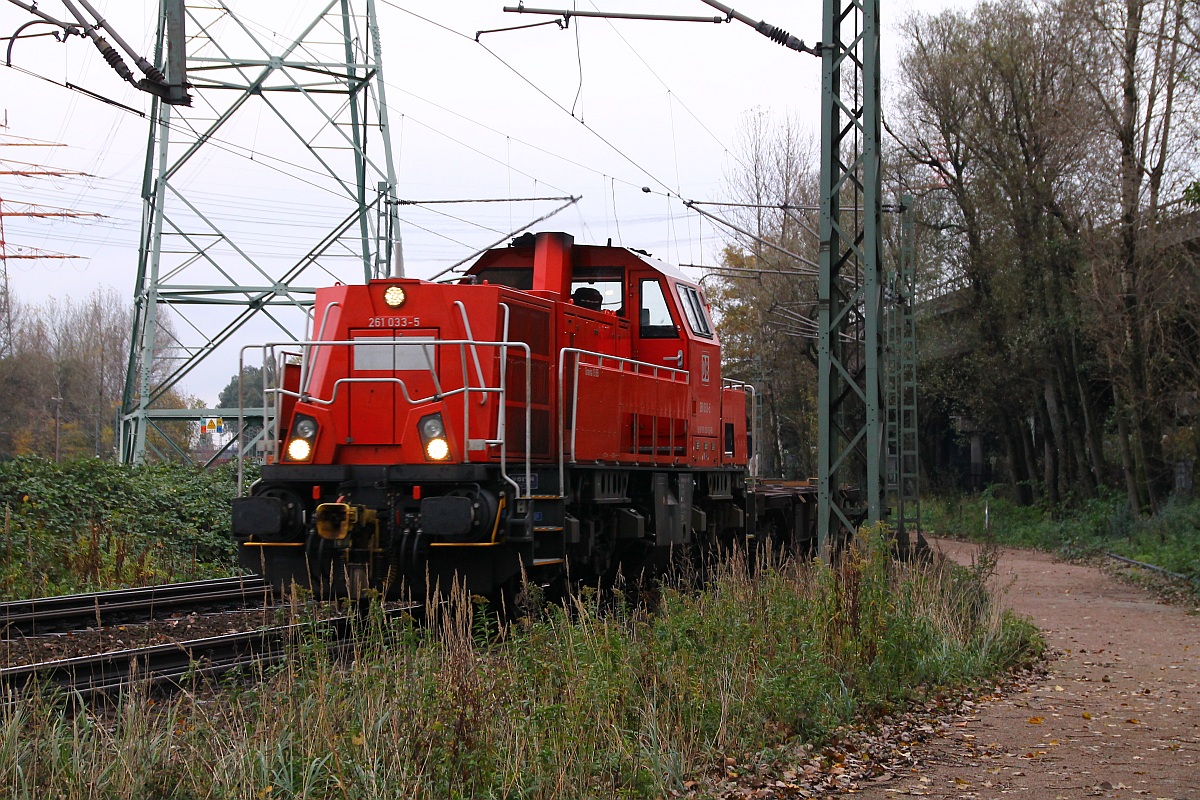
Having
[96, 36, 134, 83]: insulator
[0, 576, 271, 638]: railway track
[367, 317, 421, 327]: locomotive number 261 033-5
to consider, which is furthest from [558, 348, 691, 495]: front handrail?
[96, 36, 134, 83]: insulator

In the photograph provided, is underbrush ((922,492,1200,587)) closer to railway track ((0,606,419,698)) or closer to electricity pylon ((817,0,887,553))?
electricity pylon ((817,0,887,553))

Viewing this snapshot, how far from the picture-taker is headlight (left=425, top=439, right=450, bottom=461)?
998 cm

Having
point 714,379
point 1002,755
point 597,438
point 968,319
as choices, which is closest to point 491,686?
point 1002,755

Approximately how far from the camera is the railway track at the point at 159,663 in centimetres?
734

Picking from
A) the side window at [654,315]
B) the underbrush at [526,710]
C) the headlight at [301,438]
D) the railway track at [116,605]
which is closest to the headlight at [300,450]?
the headlight at [301,438]

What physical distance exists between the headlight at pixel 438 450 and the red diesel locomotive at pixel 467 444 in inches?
0.8

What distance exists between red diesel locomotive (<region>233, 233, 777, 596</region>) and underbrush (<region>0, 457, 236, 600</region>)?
17.4 feet

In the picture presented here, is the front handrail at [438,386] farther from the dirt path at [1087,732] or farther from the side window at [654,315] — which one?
the dirt path at [1087,732]

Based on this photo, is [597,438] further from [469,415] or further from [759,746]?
[759,746]

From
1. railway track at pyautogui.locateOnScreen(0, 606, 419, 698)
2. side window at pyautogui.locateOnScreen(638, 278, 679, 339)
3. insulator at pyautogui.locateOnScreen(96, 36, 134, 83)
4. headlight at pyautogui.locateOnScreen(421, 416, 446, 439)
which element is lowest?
railway track at pyautogui.locateOnScreen(0, 606, 419, 698)

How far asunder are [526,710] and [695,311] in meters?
8.46

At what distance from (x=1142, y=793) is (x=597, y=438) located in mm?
5951

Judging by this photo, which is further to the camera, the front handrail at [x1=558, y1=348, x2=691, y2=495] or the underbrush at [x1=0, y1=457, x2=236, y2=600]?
the underbrush at [x1=0, y1=457, x2=236, y2=600]

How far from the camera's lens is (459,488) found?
9828mm
